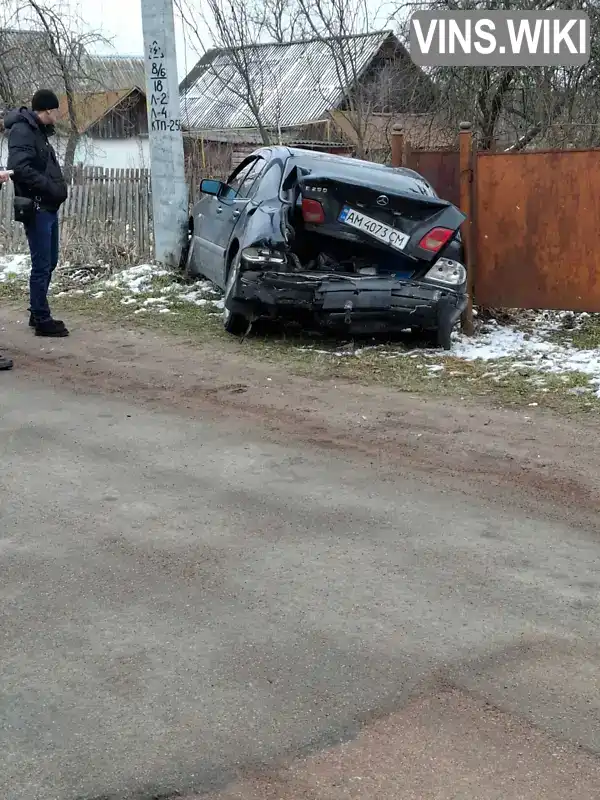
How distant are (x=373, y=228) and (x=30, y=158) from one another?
9.66 feet

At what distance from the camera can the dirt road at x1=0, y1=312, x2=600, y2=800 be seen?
8.69 feet

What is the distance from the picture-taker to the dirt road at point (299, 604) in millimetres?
2648

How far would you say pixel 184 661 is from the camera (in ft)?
10.4

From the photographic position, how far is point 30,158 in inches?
316

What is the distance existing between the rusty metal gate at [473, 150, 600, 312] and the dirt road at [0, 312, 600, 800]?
8.84 feet

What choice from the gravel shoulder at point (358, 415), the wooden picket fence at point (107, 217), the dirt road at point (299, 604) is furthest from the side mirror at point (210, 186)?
the dirt road at point (299, 604)

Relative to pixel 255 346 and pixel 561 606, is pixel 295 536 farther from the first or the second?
pixel 255 346

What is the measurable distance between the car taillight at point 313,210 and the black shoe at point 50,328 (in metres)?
2.53

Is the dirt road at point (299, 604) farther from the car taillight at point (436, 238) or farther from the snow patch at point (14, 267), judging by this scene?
the snow patch at point (14, 267)

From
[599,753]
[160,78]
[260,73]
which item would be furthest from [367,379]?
[260,73]

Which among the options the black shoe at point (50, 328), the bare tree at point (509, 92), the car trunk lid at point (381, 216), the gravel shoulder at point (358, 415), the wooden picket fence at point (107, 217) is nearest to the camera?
the gravel shoulder at point (358, 415)

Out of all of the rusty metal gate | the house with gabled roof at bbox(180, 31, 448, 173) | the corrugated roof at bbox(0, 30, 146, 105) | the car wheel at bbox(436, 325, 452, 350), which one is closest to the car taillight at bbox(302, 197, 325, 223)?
the car wheel at bbox(436, 325, 452, 350)

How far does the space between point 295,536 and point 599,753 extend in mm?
1774

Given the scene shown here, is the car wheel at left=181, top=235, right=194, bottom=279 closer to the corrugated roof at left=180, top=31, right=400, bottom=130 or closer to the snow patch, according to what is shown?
the snow patch
